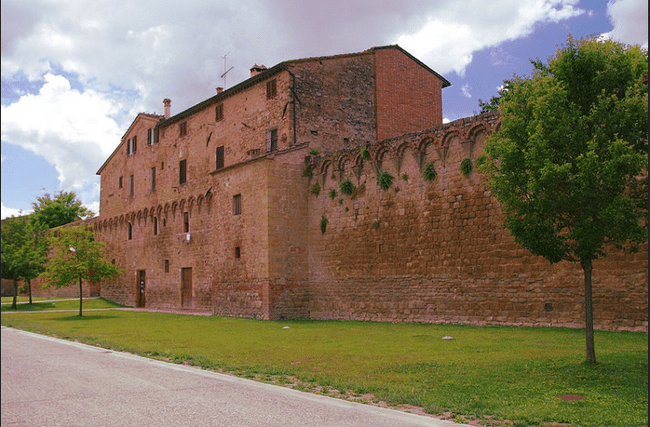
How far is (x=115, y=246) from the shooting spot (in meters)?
45.1

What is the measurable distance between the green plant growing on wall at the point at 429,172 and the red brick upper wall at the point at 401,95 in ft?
31.3

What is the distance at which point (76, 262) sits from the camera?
1145 inches

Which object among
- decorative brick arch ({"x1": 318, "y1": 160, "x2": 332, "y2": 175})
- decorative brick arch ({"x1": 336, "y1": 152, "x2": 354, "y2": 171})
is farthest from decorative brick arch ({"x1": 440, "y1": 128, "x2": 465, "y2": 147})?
decorative brick arch ({"x1": 318, "y1": 160, "x2": 332, "y2": 175})

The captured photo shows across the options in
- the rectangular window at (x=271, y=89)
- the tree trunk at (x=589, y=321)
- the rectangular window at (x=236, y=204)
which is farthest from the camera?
the rectangular window at (x=271, y=89)

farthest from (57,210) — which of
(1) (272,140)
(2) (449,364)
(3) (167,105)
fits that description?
(2) (449,364)

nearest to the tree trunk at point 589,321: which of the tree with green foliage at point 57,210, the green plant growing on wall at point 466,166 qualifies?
the green plant growing on wall at point 466,166

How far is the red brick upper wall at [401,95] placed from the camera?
30.4m

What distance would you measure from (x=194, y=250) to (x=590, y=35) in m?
28.5

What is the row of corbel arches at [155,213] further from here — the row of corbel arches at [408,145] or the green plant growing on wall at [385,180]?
the green plant growing on wall at [385,180]

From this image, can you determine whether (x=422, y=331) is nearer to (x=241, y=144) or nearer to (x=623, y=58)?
(x=623, y=58)

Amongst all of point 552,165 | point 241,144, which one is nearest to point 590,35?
→ point 552,165

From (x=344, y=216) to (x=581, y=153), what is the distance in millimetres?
15560

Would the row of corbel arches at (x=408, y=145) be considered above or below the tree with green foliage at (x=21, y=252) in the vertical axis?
above

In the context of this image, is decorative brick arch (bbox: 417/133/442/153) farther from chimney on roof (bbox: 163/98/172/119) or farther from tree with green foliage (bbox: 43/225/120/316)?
chimney on roof (bbox: 163/98/172/119)
